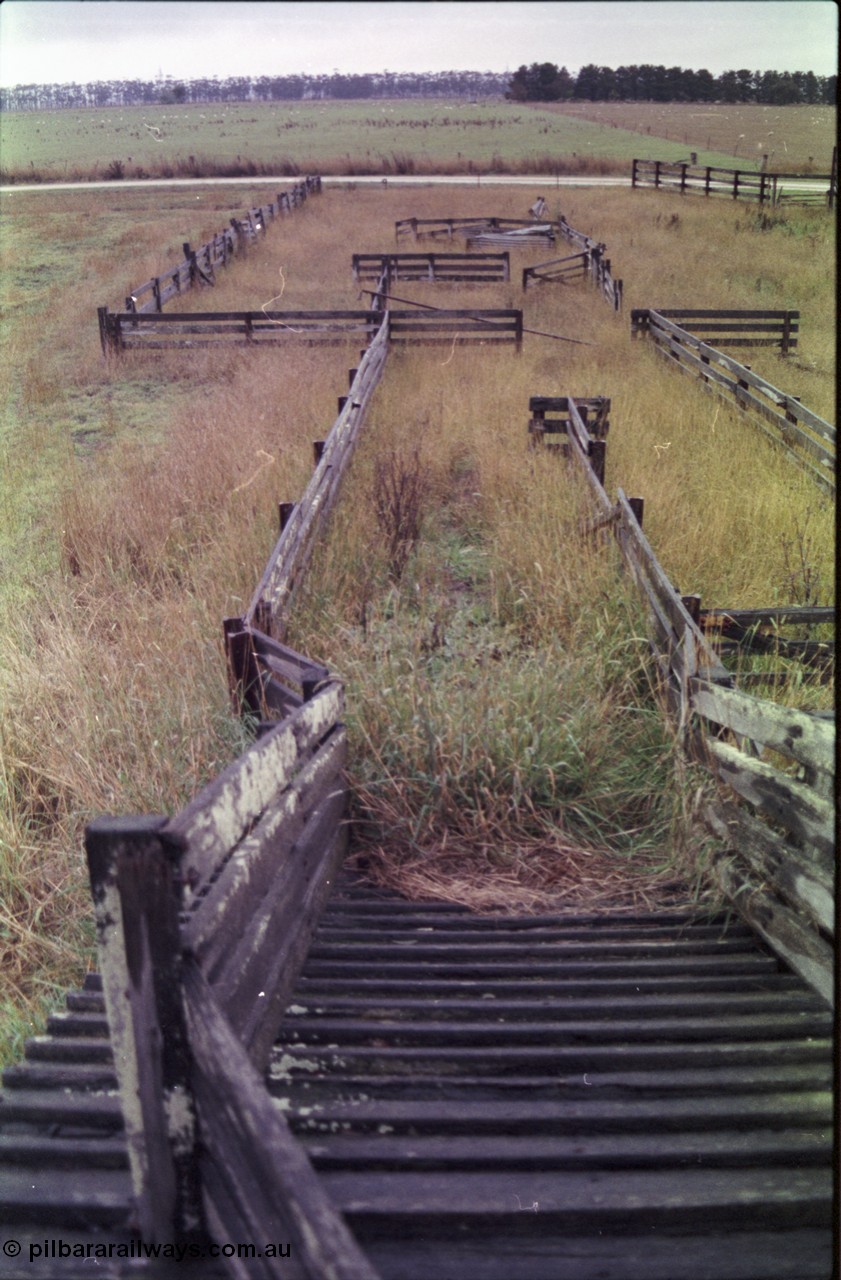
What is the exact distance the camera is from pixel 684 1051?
2.51 meters

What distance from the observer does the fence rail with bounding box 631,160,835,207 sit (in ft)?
83.6

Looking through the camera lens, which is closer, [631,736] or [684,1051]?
[684,1051]

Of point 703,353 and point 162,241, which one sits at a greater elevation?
point 162,241

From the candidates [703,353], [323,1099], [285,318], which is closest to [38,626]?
[323,1099]

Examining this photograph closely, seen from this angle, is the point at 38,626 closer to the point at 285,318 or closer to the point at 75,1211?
the point at 75,1211

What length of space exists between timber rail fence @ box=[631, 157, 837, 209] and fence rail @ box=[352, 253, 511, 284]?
6.44 meters

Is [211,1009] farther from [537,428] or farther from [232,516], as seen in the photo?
[537,428]

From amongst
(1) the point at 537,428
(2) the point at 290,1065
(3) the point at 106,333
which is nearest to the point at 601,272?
(3) the point at 106,333

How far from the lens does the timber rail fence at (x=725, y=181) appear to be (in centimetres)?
2503

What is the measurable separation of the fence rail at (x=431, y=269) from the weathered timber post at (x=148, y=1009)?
1845 cm

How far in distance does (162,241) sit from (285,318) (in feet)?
40.9

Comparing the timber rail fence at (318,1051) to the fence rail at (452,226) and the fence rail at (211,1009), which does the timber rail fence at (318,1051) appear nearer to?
the fence rail at (211,1009)

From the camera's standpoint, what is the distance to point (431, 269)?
19750mm

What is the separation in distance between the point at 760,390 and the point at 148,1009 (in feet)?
30.0
